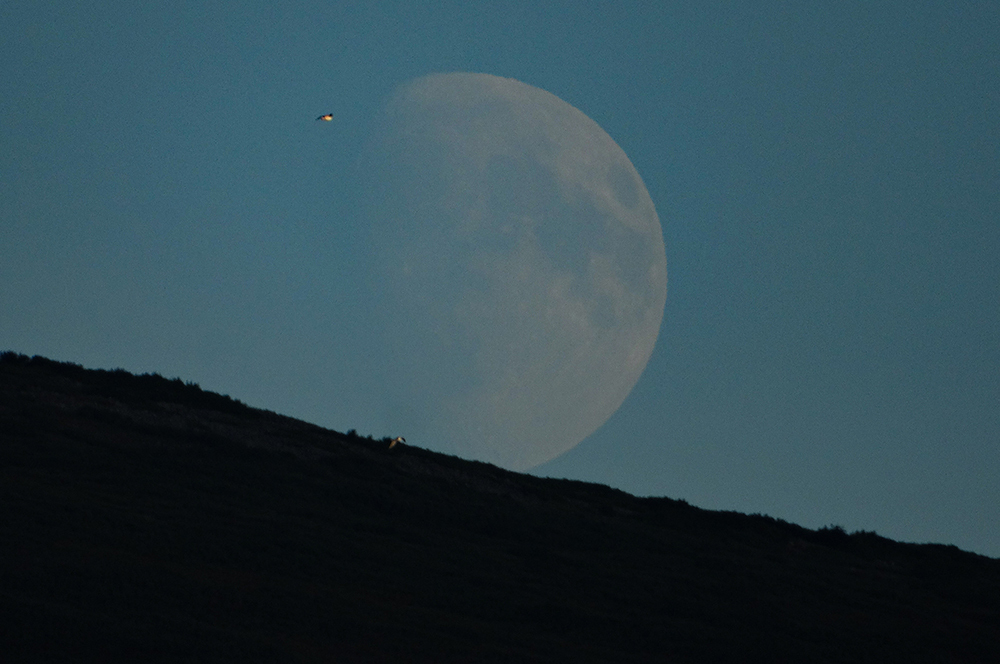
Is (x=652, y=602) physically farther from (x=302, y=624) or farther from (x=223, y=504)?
(x=223, y=504)

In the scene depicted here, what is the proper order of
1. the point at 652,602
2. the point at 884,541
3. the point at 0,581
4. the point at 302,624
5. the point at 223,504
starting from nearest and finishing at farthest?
the point at 0,581
the point at 302,624
the point at 652,602
the point at 223,504
the point at 884,541

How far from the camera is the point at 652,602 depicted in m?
23.4

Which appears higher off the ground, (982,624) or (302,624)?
(982,624)

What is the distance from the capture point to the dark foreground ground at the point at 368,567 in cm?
1622

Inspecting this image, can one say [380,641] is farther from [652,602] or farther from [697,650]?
[652,602]

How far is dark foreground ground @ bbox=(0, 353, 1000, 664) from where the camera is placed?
53.2 feet

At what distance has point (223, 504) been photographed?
25.6m

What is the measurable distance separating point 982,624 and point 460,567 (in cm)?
1617

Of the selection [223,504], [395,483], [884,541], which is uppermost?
[884,541]

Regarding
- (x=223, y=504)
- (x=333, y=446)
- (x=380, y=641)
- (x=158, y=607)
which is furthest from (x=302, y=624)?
(x=333, y=446)

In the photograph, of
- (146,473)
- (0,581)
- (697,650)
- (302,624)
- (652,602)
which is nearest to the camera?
(0,581)

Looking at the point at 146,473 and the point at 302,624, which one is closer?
the point at 302,624

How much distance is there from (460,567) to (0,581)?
11106 mm

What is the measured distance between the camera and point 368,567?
22.0 meters
